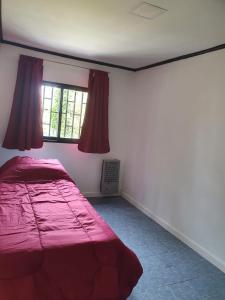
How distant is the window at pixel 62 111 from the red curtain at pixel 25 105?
0.24m

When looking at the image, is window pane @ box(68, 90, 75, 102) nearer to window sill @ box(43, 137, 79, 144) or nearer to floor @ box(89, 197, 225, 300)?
window sill @ box(43, 137, 79, 144)

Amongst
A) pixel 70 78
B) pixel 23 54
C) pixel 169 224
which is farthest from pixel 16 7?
pixel 169 224

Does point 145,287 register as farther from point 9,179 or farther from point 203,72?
point 203,72

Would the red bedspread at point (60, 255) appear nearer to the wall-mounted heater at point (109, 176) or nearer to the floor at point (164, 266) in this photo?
the floor at point (164, 266)

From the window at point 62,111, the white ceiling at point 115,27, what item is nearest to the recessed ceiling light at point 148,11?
the white ceiling at point 115,27

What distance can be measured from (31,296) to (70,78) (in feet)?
9.74

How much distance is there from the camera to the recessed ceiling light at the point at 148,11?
1.79 m

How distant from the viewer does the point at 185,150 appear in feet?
9.50

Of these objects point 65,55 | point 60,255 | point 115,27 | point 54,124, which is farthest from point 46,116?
point 60,255

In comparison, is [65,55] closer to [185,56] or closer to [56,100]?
[56,100]

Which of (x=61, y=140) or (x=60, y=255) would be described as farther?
(x=61, y=140)

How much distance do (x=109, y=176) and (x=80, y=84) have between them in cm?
155

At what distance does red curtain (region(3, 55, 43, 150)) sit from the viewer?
10.6 feet

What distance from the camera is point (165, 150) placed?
3246 mm
